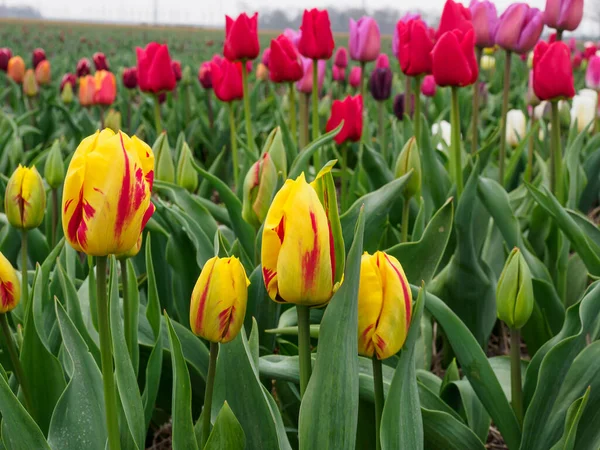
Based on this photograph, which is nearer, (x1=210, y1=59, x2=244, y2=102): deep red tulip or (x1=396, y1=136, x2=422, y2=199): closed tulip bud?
(x1=396, y1=136, x2=422, y2=199): closed tulip bud

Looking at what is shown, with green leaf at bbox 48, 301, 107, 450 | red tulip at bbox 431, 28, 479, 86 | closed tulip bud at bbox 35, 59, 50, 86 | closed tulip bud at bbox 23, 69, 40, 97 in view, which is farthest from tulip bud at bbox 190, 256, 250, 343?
closed tulip bud at bbox 35, 59, 50, 86

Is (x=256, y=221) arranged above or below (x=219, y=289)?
below

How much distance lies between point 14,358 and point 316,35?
1217 mm

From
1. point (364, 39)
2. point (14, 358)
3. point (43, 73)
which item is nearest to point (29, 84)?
point (43, 73)

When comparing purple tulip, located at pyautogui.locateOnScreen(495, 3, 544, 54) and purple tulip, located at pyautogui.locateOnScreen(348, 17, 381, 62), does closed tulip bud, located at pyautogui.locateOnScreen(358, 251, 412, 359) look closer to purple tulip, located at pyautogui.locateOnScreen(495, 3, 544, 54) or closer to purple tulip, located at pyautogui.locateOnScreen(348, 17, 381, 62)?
purple tulip, located at pyautogui.locateOnScreen(495, 3, 544, 54)

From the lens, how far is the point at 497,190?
4.84 ft

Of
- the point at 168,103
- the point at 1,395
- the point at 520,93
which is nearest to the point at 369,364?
the point at 1,395

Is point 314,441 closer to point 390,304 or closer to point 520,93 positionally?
point 390,304

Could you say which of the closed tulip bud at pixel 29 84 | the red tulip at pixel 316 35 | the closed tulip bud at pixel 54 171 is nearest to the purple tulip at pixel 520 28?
the red tulip at pixel 316 35

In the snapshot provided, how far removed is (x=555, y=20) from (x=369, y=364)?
3.93 ft

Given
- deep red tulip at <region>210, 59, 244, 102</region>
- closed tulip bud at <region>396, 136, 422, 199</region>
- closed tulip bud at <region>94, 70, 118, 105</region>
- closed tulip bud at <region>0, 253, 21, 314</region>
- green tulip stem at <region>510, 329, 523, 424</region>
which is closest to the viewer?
closed tulip bud at <region>0, 253, 21, 314</region>

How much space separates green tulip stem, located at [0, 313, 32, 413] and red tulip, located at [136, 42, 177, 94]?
1307mm

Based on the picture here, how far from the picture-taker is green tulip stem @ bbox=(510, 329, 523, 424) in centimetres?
102

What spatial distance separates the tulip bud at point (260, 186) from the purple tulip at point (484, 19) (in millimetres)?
889
